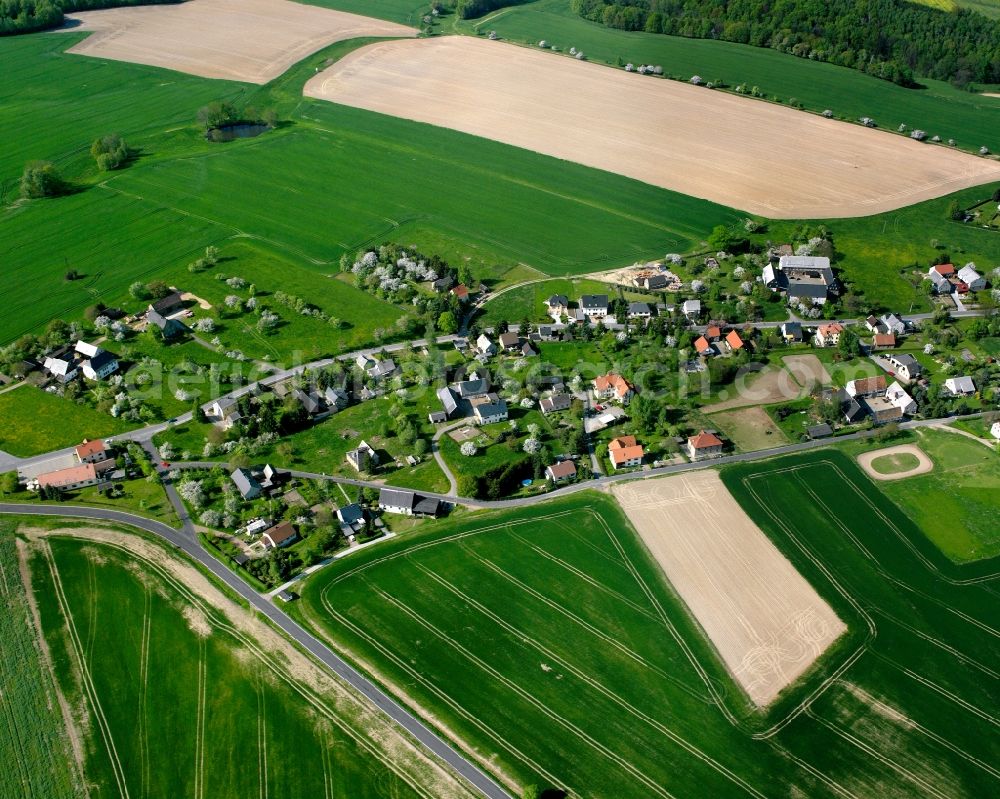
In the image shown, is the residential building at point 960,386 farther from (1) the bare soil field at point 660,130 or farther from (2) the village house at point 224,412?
(2) the village house at point 224,412

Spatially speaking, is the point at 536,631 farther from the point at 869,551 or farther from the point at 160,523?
the point at 160,523

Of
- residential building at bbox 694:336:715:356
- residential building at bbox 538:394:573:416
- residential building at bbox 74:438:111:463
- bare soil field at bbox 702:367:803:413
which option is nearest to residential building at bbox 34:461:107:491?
residential building at bbox 74:438:111:463

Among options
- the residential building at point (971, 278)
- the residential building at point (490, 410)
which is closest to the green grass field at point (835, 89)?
the residential building at point (971, 278)

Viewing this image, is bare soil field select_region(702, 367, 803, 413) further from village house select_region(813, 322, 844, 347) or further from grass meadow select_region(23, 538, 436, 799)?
grass meadow select_region(23, 538, 436, 799)

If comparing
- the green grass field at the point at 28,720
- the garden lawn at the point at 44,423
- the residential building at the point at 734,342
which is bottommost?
the green grass field at the point at 28,720

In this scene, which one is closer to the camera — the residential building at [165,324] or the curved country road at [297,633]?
the curved country road at [297,633]

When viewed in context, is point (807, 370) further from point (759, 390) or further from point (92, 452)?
point (92, 452)
